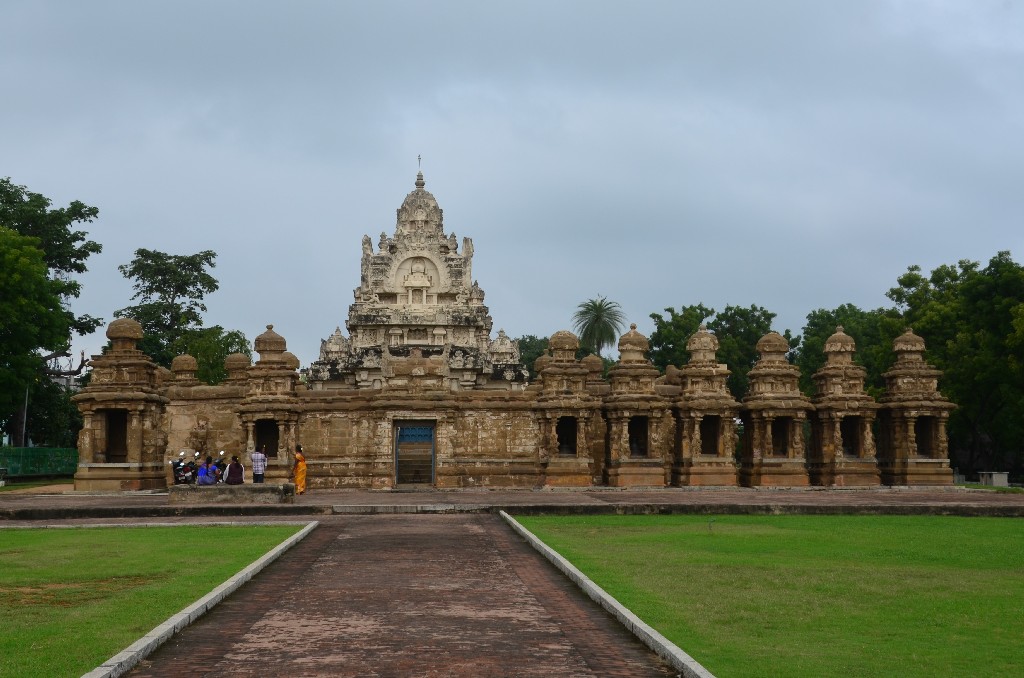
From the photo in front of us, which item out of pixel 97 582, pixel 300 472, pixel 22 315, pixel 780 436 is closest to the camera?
pixel 97 582

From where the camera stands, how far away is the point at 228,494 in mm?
30172

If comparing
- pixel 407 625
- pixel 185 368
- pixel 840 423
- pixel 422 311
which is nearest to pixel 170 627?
pixel 407 625

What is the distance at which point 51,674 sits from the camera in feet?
31.0

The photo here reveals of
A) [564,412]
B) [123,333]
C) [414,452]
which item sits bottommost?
[414,452]

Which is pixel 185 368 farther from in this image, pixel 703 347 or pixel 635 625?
pixel 635 625

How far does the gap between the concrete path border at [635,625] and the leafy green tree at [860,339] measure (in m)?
39.0

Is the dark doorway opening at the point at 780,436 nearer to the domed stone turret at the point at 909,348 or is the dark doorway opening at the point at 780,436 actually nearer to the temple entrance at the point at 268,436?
the domed stone turret at the point at 909,348

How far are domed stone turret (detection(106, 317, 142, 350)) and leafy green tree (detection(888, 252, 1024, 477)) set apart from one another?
35889mm

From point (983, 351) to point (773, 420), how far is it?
13.5m

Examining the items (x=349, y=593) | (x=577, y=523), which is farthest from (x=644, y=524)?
(x=349, y=593)

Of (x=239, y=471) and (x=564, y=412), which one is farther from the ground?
(x=564, y=412)

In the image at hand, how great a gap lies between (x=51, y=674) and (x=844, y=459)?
38725 mm

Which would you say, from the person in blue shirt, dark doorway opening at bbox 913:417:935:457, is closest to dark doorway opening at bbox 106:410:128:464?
the person in blue shirt

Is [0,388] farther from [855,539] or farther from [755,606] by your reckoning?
[755,606]
